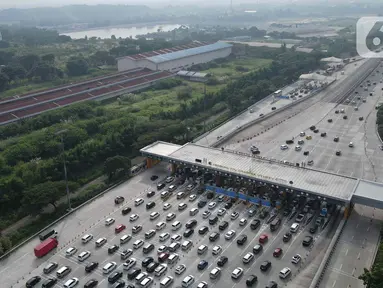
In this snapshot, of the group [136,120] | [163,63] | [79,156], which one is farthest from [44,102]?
[163,63]

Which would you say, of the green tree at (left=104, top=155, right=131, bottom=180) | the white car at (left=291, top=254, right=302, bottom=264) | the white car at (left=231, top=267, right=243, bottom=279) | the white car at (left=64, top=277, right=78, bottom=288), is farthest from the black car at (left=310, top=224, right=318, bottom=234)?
the green tree at (left=104, top=155, right=131, bottom=180)

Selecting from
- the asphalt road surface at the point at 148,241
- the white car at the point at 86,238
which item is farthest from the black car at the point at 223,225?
the white car at the point at 86,238

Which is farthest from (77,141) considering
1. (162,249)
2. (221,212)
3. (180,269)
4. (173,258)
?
(180,269)

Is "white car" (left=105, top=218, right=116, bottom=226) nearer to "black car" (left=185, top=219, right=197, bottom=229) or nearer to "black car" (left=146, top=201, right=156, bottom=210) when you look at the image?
"black car" (left=146, top=201, right=156, bottom=210)

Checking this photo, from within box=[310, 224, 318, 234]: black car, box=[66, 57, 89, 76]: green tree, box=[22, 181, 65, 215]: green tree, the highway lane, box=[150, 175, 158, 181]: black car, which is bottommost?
the highway lane

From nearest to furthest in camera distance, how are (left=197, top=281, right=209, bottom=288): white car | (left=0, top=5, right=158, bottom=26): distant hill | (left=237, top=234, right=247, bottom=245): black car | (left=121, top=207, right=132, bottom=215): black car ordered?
(left=197, top=281, right=209, bottom=288): white car
(left=237, top=234, right=247, bottom=245): black car
(left=121, top=207, right=132, bottom=215): black car
(left=0, top=5, right=158, bottom=26): distant hill

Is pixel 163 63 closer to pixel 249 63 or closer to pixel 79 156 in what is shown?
pixel 249 63

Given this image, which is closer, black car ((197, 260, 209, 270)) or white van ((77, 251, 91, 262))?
black car ((197, 260, 209, 270))

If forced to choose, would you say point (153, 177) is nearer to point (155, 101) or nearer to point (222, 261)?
point (222, 261)
